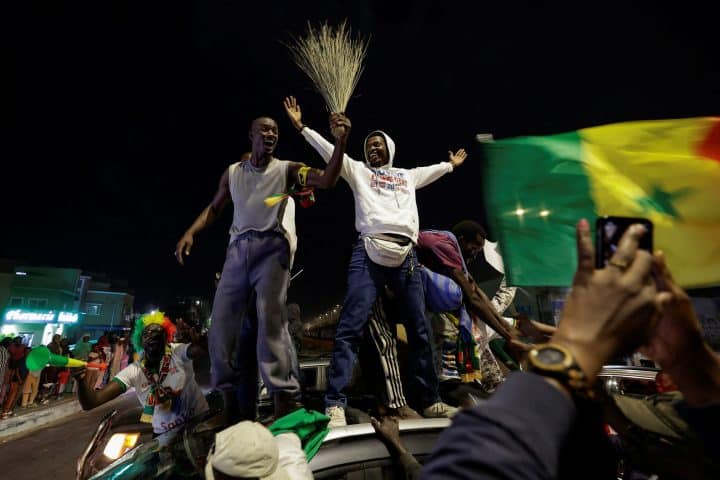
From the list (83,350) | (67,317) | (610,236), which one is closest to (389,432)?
(610,236)

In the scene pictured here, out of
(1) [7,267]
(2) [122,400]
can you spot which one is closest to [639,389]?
(2) [122,400]

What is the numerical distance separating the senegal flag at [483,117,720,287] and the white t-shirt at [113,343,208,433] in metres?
3.75

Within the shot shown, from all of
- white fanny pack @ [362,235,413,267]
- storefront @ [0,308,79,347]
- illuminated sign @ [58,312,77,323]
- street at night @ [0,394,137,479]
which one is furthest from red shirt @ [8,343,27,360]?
illuminated sign @ [58,312,77,323]

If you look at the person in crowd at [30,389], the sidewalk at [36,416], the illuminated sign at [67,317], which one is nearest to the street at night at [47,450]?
the sidewalk at [36,416]

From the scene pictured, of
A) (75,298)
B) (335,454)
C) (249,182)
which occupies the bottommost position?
(335,454)

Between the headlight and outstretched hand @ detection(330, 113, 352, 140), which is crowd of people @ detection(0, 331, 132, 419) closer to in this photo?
the headlight

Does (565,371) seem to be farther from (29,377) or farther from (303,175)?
(29,377)

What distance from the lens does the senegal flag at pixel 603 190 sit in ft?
5.70

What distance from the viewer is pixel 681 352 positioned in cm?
116

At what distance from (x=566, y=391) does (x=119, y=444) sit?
4283 millimetres

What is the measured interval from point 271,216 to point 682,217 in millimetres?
2650

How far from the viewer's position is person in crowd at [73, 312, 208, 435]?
148 inches

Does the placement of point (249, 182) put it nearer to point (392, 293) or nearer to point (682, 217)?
point (392, 293)

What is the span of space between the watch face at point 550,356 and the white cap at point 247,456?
61.8 inches
